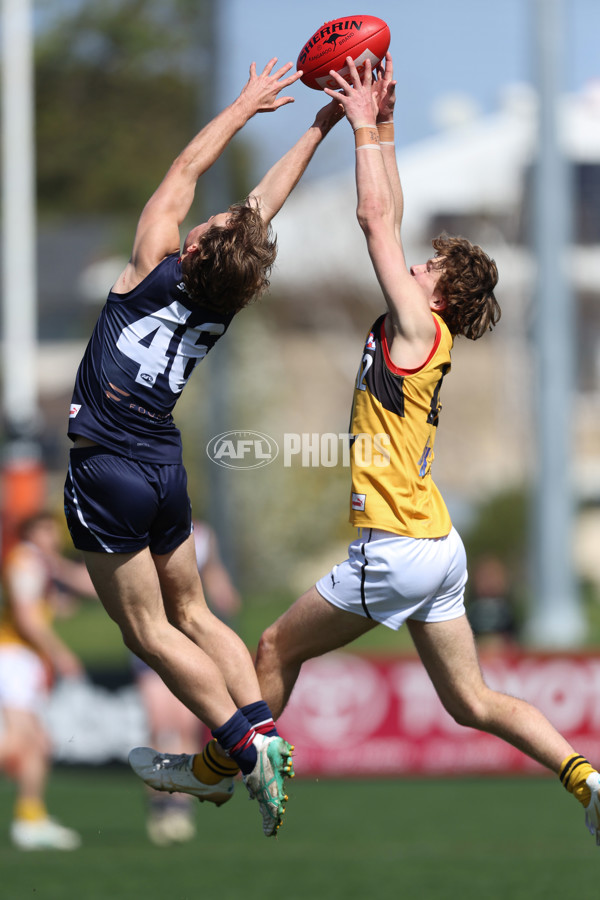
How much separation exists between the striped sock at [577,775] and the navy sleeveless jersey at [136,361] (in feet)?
6.67

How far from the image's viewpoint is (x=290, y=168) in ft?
17.6

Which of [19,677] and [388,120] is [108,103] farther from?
[388,120]

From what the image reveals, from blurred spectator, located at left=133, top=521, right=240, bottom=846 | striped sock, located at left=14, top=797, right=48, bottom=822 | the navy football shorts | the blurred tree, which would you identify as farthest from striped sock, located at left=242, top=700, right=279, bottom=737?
the blurred tree

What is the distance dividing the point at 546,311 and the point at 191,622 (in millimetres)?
11081

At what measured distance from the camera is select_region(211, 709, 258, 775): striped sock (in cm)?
518

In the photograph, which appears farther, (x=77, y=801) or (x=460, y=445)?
(x=460, y=445)

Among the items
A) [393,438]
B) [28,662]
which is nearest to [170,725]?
[28,662]

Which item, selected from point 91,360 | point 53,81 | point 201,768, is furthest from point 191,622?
point 53,81

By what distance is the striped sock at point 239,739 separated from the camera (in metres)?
5.18

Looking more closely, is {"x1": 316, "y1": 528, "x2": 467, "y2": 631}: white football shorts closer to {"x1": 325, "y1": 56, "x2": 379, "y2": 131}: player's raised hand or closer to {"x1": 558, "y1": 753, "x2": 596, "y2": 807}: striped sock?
{"x1": 558, "y1": 753, "x2": 596, "y2": 807}: striped sock

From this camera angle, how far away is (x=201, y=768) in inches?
221

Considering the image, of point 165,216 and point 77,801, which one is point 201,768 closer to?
point 165,216

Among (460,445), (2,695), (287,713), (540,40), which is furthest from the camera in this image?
(460,445)

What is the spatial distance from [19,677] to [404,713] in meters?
4.16
